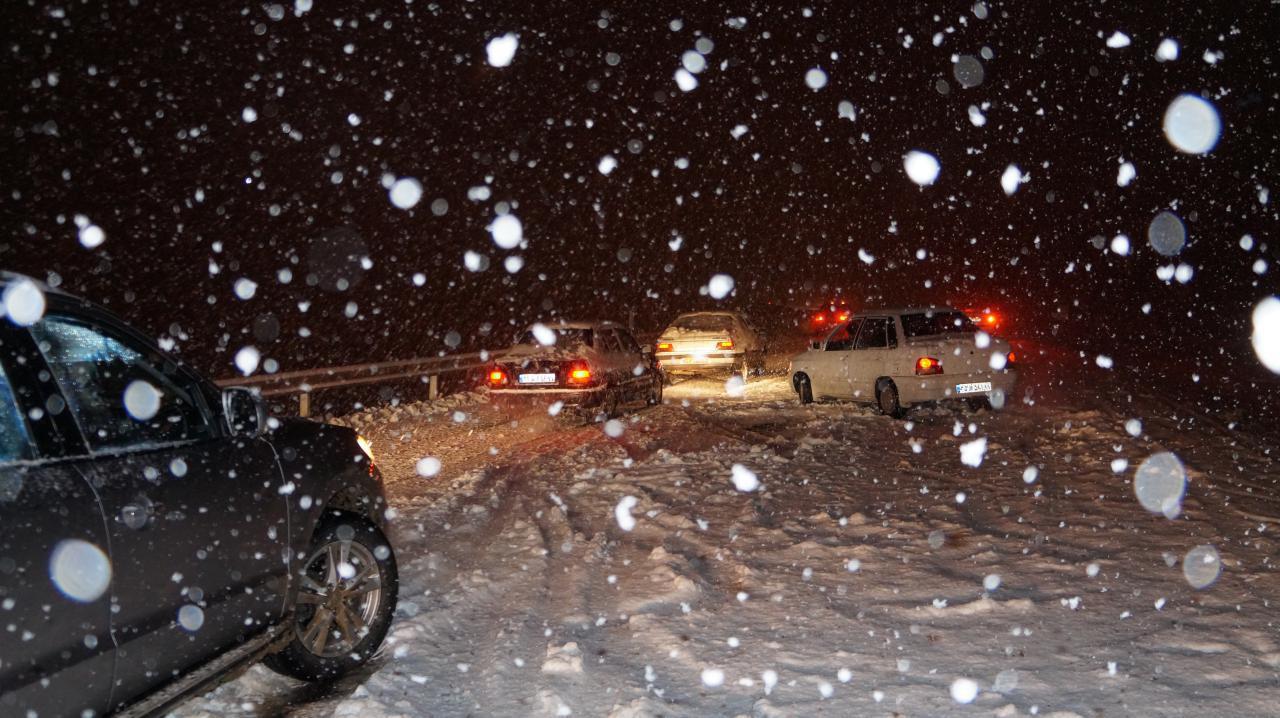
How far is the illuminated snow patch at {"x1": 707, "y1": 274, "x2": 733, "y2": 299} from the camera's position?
63213mm

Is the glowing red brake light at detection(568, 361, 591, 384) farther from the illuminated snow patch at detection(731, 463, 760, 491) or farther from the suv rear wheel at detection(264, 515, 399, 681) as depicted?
the suv rear wheel at detection(264, 515, 399, 681)

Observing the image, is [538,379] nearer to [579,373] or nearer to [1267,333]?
[579,373]

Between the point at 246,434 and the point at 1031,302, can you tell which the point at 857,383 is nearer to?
the point at 246,434

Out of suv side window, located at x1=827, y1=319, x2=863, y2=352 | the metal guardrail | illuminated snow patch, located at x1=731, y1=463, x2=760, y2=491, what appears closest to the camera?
illuminated snow patch, located at x1=731, y1=463, x2=760, y2=491

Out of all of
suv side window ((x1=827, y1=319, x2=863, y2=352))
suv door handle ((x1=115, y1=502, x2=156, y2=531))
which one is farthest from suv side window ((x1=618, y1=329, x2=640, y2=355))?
suv door handle ((x1=115, y1=502, x2=156, y2=531))

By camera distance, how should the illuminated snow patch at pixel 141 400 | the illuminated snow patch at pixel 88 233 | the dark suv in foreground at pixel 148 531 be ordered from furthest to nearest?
the illuminated snow patch at pixel 88 233
the illuminated snow patch at pixel 141 400
the dark suv in foreground at pixel 148 531

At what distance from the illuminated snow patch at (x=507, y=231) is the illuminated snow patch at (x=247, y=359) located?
28020 millimetres

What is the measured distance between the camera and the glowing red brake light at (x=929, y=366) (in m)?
13.1

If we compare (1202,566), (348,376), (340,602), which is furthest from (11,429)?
Answer: (348,376)

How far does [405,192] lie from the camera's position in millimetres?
60875

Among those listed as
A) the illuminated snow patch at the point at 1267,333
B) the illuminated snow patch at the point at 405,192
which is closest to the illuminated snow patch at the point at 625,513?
the illuminated snow patch at the point at 1267,333

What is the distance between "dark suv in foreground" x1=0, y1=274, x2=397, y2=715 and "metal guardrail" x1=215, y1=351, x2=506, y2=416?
7628mm

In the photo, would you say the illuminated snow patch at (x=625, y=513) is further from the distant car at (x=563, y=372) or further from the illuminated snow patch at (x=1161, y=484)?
the distant car at (x=563, y=372)

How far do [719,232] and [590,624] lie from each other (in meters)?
76.3
